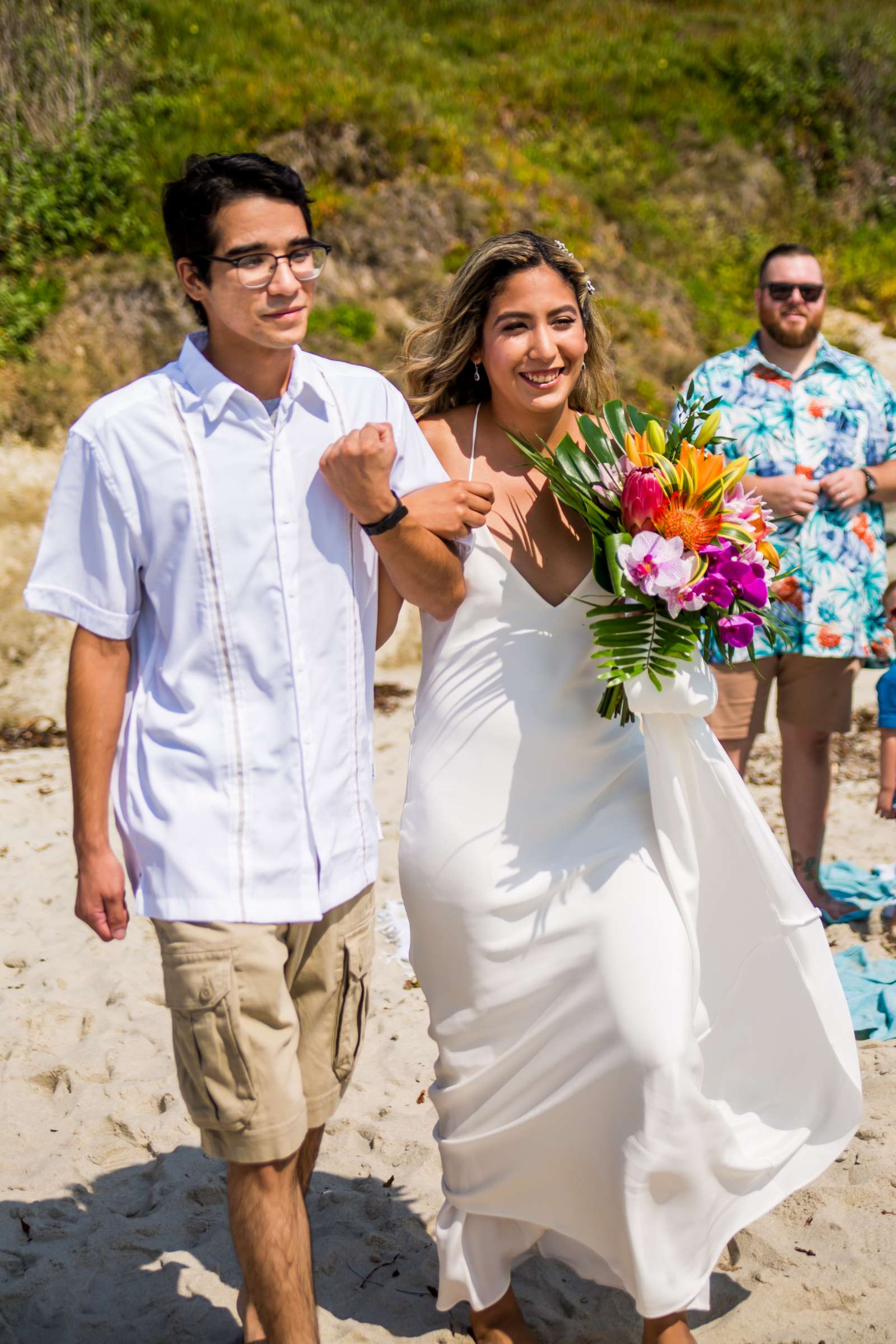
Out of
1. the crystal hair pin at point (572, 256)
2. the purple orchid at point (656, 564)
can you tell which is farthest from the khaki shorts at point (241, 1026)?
the crystal hair pin at point (572, 256)

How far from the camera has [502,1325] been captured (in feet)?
10.0

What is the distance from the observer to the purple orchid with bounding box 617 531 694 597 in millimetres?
2846

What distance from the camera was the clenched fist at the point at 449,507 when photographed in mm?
2885

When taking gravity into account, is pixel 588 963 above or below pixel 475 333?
below

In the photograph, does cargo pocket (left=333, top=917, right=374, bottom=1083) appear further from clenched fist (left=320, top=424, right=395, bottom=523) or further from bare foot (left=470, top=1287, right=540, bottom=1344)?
clenched fist (left=320, top=424, right=395, bottom=523)

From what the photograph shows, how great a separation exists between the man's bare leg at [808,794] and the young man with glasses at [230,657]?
347 centimetres

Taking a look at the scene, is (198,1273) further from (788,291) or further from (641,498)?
(788,291)

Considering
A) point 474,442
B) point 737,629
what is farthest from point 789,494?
point 737,629

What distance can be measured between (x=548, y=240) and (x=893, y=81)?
20.9 metres

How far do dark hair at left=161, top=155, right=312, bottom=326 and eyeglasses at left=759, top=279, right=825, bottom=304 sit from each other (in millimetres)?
3308

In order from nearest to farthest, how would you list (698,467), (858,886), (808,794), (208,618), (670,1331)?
(208,618), (670,1331), (698,467), (808,794), (858,886)

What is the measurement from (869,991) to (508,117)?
55.5 ft

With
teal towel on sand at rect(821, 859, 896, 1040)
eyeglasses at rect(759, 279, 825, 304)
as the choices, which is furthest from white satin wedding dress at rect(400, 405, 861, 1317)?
eyeglasses at rect(759, 279, 825, 304)

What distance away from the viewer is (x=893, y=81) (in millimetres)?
20844
